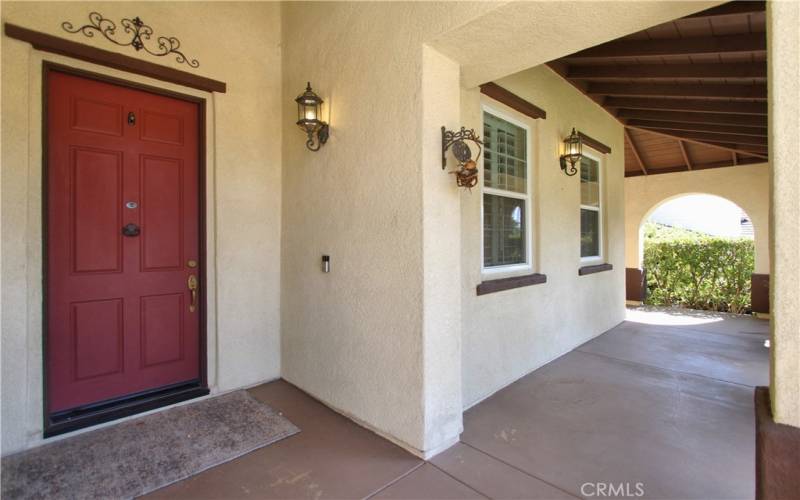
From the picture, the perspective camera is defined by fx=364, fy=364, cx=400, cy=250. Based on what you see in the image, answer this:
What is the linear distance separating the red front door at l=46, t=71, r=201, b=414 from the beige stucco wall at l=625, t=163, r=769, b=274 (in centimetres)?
846

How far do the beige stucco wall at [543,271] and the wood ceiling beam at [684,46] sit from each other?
0.63 metres

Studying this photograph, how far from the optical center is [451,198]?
7.71ft

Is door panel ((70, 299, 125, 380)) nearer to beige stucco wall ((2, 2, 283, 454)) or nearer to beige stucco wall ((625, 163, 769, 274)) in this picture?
beige stucco wall ((2, 2, 283, 454))

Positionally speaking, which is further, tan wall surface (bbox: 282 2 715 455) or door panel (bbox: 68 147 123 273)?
door panel (bbox: 68 147 123 273)

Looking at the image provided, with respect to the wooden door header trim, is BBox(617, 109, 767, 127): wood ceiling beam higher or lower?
higher

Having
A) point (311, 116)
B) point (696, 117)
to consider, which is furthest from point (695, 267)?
point (311, 116)

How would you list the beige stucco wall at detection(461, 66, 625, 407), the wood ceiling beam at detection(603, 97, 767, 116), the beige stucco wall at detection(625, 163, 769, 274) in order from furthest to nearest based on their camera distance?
the beige stucco wall at detection(625, 163, 769, 274) → the wood ceiling beam at detection(603, 97, 767, 116) → the beige stucco wall at detection(461, 66, 625, 407)

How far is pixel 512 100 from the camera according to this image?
337cm

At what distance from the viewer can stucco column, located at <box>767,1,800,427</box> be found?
1.10 metres

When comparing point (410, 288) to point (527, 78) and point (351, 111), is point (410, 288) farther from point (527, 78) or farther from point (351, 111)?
point (527, 78)

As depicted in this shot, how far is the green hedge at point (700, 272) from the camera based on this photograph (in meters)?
6.87

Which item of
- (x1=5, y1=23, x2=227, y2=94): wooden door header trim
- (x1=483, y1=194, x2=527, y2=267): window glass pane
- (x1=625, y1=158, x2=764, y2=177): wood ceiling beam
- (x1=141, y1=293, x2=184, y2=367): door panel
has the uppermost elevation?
(x1=625, y1=158, x2=764, y2=177): wood ceiling beam

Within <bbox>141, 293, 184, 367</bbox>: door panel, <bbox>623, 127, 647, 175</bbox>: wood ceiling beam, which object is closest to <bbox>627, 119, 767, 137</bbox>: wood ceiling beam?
<bbox>623, 127, 647, 175</bbox>: wood ceiling beam

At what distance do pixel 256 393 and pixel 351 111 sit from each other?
8.02 feet
